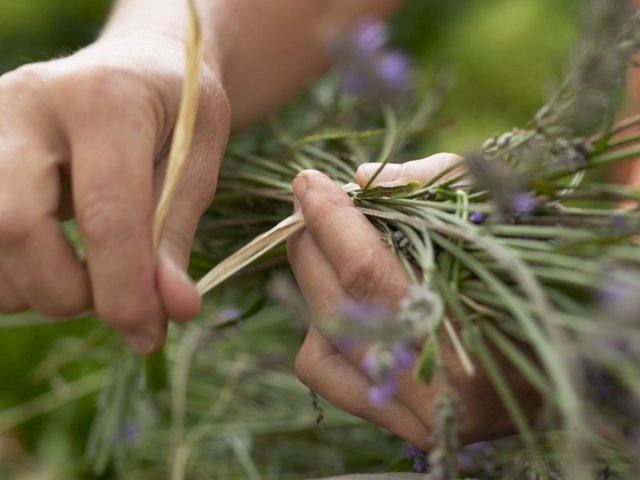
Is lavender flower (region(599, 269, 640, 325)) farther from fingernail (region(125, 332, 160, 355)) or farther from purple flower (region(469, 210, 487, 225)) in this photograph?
fingernail (region(125, 332, 160, 355))

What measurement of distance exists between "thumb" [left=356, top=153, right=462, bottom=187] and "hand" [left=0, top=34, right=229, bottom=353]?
0.36 feet

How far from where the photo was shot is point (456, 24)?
130 centimetres

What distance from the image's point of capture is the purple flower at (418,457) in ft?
1.67

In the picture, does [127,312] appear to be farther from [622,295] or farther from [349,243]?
[622,295]

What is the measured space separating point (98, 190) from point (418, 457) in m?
0.26

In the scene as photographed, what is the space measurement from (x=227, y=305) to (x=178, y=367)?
6.2 inches

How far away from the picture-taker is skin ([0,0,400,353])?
1.49 ft

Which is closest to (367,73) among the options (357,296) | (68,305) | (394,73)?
(394,73)

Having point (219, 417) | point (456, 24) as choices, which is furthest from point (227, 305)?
point (456, 24)

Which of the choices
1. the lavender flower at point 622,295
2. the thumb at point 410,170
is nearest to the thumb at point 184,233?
the thumb at point 410,170

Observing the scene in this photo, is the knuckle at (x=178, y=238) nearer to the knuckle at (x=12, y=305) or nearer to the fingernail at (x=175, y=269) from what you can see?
the fingernail at (x=175, y=269)

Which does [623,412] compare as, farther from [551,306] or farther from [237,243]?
[237,243]

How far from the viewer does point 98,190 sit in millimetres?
449

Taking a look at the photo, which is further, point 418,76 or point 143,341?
point 418,76
